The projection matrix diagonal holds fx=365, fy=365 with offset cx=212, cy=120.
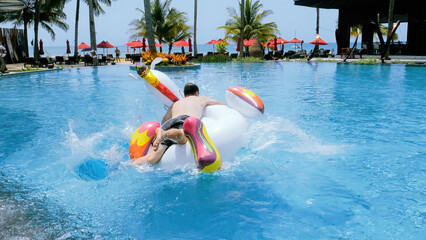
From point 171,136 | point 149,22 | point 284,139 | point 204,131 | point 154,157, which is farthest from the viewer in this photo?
point 149,22

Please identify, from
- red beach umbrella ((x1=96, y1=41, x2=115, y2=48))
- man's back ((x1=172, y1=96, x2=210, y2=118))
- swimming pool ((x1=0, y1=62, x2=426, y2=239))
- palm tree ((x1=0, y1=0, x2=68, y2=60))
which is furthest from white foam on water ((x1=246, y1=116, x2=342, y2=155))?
red beach umbrella ((x1=96, y1=41, x2=115, y2=48))

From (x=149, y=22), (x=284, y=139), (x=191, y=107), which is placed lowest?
(x=284, y=139)

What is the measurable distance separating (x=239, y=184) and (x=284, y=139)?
221cm

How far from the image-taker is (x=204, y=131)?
3.64 metres

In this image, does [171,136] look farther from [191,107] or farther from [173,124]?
[191,107]

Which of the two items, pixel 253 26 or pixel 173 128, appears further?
pixel 253 26

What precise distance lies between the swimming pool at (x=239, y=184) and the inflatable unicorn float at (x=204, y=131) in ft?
0.69

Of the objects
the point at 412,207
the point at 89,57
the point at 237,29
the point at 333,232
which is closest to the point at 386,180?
the point at 412,207

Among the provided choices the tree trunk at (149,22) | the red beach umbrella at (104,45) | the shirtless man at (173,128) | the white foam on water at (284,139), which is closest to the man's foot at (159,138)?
the shirtless man at (173,128)

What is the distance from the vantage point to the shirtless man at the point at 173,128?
3.78 meters

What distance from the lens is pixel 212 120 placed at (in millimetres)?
4270

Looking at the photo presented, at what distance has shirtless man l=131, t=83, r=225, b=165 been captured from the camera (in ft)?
12.4

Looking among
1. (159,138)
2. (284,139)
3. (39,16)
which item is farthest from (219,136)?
(39,16)

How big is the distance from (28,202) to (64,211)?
0.48 meters
